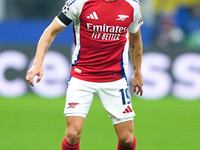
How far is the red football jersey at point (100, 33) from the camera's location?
6.43m

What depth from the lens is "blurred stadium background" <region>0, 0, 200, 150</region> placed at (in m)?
9.10

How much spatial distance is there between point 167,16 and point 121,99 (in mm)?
11651

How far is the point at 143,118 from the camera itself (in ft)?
36.7

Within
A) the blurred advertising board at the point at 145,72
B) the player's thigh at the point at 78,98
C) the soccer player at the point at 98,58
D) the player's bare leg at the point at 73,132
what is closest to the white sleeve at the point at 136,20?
the soccer player at the point at 98,58

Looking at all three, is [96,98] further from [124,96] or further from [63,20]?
[63,20]

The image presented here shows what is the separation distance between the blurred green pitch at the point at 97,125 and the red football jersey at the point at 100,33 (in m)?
1.79

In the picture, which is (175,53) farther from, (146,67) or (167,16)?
(167,16)

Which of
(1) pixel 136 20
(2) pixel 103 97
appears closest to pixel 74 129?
(2) pixel 103 97

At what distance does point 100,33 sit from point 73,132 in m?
1.06

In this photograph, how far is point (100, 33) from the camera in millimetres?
6512

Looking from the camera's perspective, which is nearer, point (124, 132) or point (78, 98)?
point (78, 98)

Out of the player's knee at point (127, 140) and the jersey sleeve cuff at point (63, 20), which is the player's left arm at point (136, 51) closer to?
the player's knee at point (127, 140)

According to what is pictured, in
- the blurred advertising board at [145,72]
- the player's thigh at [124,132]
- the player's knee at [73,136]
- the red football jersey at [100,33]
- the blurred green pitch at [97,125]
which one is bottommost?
the blurred advertising board at [145,72]

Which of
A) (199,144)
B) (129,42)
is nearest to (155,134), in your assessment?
(199,144)
